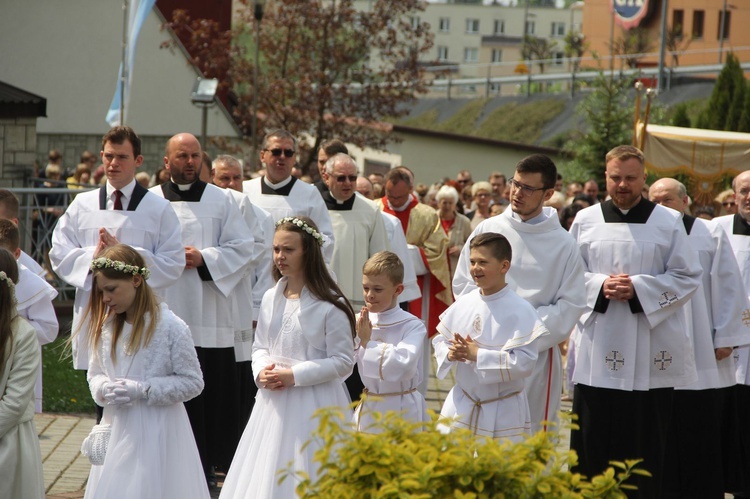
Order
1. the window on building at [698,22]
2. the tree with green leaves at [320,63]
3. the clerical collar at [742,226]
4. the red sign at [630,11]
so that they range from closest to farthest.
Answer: the clerical collar at [742,226] → the tree with green leaves at [320,63] → the red sign at [630,11] → the window on building at [698,22]

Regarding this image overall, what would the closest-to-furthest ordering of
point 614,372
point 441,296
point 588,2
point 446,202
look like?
point 614,372 < point 441,296 < point 446,202 < point 588,2

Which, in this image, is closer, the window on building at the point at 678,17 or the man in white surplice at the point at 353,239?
the man in white surplice at the point at 353,239

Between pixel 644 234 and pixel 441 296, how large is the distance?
15.0 feet

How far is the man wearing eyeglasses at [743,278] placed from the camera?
328 inches

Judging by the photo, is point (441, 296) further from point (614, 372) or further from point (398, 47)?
point (398, 47)

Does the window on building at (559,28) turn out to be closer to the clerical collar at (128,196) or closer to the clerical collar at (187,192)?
the clerical collar at (187,192)

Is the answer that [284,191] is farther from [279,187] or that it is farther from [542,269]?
[542,269]

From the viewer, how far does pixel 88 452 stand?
5.71 meters

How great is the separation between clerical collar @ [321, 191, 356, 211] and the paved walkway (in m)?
2.21

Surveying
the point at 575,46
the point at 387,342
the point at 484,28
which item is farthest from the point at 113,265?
the point at 484,28

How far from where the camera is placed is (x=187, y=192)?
8250mm

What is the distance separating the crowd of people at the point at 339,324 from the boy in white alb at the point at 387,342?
0.04ft

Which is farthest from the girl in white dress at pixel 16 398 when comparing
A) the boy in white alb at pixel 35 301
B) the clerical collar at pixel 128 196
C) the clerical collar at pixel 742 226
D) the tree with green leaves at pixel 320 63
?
the tree with green leaves at pixel 320 63

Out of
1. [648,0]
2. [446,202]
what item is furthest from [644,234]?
[648,0]
